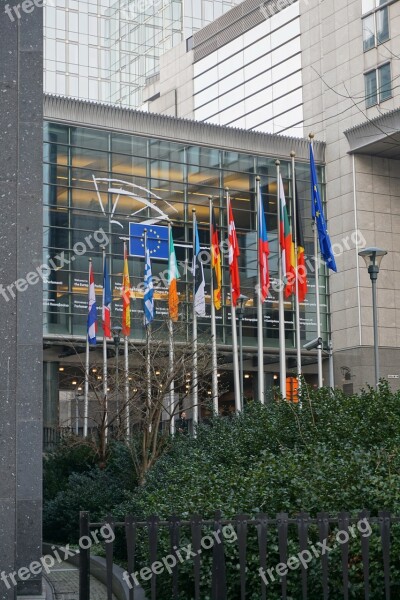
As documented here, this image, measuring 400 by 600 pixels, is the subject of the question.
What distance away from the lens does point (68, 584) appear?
15.2m

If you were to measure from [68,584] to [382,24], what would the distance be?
141 feet

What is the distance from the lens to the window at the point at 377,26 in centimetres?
5238

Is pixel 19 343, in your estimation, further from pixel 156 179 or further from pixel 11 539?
pixel 156 179

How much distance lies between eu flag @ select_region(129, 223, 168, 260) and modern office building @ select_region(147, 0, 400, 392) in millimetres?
10025

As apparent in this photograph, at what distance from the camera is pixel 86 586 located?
29.5 feet

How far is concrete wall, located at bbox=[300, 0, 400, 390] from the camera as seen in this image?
52.8 meters

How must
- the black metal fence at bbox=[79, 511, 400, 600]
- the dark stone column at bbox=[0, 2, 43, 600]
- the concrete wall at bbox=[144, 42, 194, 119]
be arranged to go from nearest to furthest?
the black metal fence at bbox=[79, 511, 400, 600] → the dark stone column at bbox=[0, 2, 43, 600] → the concrete wall at bbox=[144, 42, 194, 119]

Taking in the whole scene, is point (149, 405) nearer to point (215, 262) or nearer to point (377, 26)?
point (215, 262)

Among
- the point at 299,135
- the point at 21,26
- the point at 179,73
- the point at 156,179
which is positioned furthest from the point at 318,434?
the point at 179,73

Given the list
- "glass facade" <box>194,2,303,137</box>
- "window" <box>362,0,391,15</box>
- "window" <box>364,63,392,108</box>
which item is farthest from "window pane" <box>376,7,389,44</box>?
"glass facade" <box>194,2,303,137</box>

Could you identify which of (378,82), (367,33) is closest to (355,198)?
(378,82)

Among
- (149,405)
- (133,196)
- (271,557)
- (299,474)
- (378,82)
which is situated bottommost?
(271,557)

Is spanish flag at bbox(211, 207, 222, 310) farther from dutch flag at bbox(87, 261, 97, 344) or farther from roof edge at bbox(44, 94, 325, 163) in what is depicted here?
roof edge at bbox(44, 94, 325, 163)

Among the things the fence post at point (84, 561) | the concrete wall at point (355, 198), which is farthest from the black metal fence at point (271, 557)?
the concrete wall at point (355, 198)
